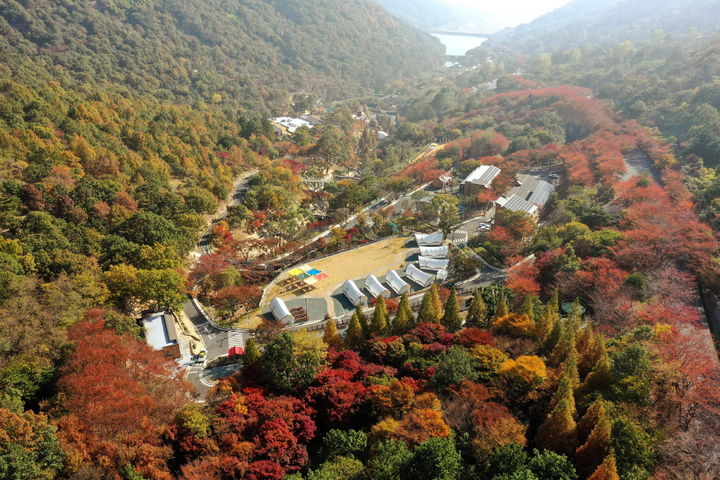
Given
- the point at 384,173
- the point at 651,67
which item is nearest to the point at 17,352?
the point at 384,173

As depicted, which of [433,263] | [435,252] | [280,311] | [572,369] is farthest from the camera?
[435,252]

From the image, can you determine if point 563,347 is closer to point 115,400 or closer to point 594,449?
point 594,449

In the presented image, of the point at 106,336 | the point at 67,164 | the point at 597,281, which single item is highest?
the point at 67,164

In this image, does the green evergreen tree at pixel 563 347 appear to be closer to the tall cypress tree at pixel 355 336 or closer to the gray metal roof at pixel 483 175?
the tall cypress tree at pixel 355 336

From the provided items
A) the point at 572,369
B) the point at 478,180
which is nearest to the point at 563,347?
the point at 572,369

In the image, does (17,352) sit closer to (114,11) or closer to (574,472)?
(574,472)

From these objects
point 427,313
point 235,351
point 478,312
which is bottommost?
point 235,351

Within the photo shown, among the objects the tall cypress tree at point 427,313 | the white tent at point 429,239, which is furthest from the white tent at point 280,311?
the white tent at point 429,239
